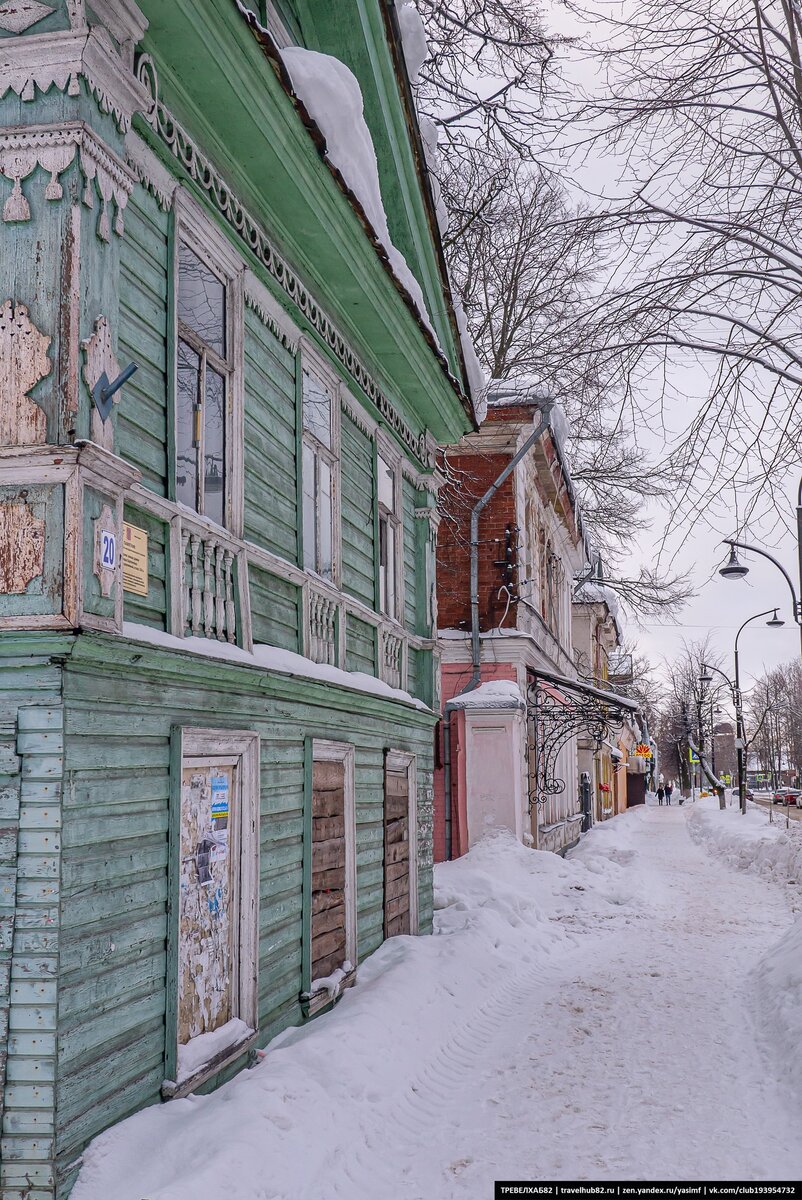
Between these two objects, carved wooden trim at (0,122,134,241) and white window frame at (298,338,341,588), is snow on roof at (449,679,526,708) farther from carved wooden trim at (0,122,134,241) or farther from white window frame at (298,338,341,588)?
carved wooden trim at (0,122,134,241)

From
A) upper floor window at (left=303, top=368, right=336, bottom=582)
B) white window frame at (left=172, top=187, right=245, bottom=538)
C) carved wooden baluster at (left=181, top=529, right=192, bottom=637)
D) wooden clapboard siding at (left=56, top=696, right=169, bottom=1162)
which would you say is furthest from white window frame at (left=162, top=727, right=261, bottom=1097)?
upper floor window at (left=303, top=368, right=336, bottom=582)

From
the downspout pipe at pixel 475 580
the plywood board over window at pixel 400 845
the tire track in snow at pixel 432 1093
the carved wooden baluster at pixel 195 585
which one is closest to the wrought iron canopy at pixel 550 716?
the downspout pipe at pixel 475 580

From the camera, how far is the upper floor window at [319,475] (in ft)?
26.0

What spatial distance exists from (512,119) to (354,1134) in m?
9.62

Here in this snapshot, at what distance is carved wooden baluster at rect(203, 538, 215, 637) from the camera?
5.64 m

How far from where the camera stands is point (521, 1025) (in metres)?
7.99

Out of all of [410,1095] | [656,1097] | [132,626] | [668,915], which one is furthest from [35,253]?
[668,915]

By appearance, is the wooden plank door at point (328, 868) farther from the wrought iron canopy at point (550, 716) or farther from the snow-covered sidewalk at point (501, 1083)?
the wrought iron canopy at point (550, 716)

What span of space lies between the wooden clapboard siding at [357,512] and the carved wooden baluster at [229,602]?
2804 millimetres

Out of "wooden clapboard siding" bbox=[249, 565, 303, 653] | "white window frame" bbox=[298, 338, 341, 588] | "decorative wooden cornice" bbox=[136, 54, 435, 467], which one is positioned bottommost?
"wooden clapboard siding" bbox=[249, 565, 303, 653]

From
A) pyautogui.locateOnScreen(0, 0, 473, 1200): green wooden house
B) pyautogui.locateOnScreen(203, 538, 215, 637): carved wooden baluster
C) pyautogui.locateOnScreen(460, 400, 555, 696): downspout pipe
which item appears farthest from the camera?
pyautogui.locateOnScreen(460, 400, 555, 696): downspout pipe

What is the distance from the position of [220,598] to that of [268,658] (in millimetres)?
667

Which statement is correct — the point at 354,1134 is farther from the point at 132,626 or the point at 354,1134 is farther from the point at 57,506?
the point at 57,506

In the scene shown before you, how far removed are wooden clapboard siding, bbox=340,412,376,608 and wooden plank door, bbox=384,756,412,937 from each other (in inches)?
65.5
